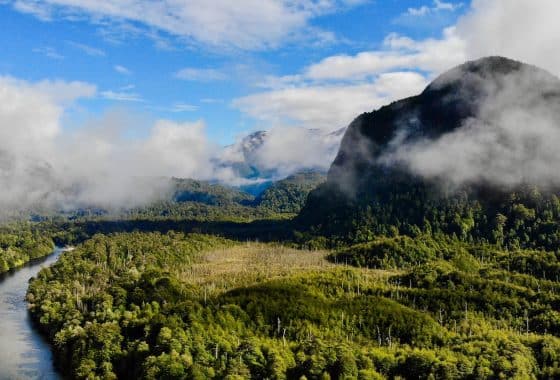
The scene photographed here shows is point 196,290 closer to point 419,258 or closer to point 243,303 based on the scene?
point 243,303

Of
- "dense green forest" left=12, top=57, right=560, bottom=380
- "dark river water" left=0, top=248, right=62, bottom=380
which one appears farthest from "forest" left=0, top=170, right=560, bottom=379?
"dark river water" left=0, top=248, right=62, bottom=380

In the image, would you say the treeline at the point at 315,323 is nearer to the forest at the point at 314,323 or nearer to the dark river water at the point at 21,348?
the forest at the point at 314,323

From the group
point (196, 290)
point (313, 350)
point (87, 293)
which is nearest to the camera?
point (313, 350)

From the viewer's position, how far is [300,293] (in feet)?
446

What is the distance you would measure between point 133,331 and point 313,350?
1760 inches

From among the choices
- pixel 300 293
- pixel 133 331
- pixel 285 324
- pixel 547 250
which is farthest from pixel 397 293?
pixel 547 250

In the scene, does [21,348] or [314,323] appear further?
[21,348]

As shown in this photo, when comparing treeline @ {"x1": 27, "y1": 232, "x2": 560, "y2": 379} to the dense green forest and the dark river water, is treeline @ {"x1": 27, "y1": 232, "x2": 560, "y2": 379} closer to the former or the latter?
the dense green forest

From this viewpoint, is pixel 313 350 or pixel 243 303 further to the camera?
pixel 243 303

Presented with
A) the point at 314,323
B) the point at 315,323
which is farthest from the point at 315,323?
the point at 314,323

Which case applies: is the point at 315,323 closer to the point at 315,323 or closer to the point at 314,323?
the point at 315,323

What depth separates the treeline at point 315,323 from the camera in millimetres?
88312

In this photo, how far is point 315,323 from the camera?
11938 centimetres

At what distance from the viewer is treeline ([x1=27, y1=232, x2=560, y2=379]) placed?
88312 millimetres
